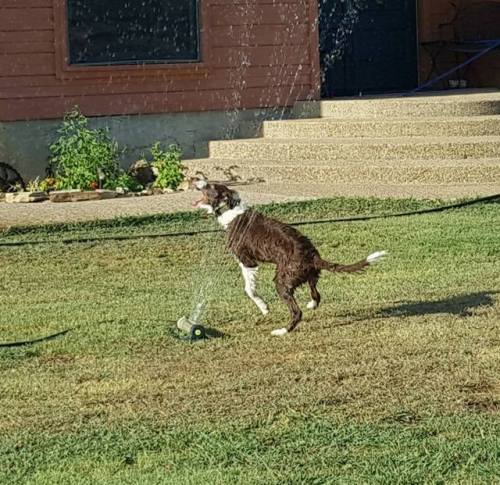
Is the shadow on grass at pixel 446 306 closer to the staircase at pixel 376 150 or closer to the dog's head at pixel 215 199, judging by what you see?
the dog's head at pixel 215 199


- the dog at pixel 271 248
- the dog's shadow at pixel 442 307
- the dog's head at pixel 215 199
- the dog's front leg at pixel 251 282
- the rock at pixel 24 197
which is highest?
the dog's head at pixel 215 199

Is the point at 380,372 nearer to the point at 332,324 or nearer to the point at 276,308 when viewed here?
the point at 332,324

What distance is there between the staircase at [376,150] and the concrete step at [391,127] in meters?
0.01

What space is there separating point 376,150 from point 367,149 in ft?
0.35

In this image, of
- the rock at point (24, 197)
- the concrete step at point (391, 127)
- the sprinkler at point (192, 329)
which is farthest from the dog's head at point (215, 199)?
the concrete step at point (391, 127)

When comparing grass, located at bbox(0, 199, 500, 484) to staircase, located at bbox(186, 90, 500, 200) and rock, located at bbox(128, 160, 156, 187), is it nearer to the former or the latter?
staircase, located at bbox(186, 90, 500, 200)

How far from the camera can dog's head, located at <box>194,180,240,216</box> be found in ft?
26.3

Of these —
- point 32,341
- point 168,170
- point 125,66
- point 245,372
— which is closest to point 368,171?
point 168,170

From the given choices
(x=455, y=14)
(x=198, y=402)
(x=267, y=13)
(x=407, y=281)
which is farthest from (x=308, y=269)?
(x=455, y=14)

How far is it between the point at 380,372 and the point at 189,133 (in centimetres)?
1063

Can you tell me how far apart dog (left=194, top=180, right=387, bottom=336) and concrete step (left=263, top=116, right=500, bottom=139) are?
8.62 meters

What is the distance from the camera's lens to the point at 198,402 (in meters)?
6.72

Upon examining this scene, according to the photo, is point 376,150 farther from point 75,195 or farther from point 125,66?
point 75,195

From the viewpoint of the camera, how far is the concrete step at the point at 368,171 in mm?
15188
